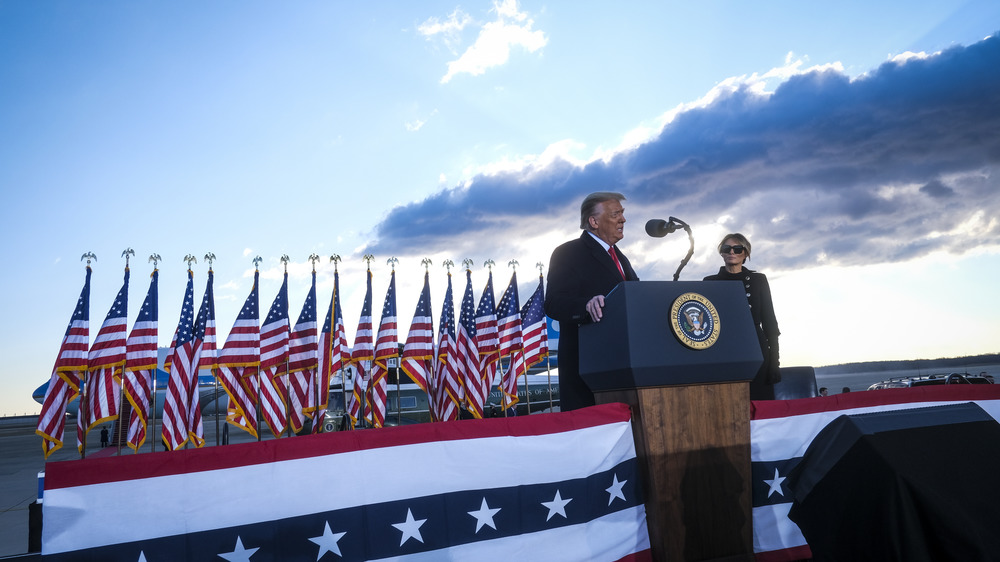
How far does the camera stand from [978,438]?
1.16 meters

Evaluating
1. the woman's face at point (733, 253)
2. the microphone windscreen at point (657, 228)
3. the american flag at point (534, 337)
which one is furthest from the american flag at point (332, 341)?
the microphone windscreen at point (657, 228)

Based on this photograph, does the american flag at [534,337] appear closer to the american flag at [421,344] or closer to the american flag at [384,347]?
the american flag at [421,344]

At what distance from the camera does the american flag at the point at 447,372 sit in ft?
39.8

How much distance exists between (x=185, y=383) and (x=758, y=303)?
9.30 meters

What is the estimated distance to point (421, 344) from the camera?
455 inches

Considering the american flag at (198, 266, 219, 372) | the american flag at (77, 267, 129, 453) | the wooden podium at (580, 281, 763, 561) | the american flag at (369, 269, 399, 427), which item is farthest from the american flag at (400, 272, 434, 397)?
the wooden podium at (580, 281, 763, 561)

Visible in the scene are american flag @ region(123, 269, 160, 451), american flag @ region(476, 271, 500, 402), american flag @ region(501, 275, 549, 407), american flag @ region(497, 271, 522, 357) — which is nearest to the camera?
american flag @ region(123, 269, 160, 451)

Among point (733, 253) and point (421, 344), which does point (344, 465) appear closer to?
point (733, 253)

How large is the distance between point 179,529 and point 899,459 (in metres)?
1.84

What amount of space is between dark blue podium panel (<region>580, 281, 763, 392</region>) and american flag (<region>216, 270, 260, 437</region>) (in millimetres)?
9350

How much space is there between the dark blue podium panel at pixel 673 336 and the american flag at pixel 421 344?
368 inches

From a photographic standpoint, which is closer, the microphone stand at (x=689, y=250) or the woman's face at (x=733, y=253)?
the microphone stand at (x=689, y=250)

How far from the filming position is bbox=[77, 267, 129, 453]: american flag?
895cm

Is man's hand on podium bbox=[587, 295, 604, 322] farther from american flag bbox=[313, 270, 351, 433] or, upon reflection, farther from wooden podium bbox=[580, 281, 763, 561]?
american flag bbox=[313, 270, 351, 433]
